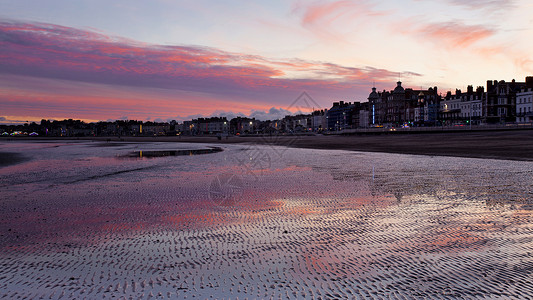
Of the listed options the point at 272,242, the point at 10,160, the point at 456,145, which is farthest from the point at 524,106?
the point at 272,242

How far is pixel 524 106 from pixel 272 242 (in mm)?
106621

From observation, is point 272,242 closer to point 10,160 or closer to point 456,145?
point 10,160

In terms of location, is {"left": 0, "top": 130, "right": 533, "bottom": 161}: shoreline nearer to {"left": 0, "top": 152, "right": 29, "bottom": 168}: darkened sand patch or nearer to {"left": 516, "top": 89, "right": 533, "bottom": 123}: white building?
{"left": 0, "top": 152, "right": 29, "bottom": 168}: darkened sand patch

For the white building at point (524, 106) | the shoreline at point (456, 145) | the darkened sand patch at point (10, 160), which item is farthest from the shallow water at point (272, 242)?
the white building at point (524, 106)

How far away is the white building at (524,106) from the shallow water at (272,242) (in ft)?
312

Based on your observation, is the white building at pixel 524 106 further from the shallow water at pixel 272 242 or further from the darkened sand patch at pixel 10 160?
the darkened sand patch at pixel 10 160

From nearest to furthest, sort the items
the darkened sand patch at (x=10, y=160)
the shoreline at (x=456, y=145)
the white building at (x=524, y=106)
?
the darkened sand patch at (x=10, y=160) < the shoreline at (x=456, y=145) < the white building at (x=524, y=106)

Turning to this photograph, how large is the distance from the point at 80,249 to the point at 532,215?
8.24 m

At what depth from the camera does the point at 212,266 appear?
4688mm

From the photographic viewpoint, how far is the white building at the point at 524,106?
8700cm

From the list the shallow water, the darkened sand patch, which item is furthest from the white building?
the darkened sand patch

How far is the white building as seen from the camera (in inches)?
3425

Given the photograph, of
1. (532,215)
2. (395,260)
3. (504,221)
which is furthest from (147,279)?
(532,215)

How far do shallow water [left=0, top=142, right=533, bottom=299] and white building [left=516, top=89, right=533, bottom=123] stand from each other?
94991 millimetres
